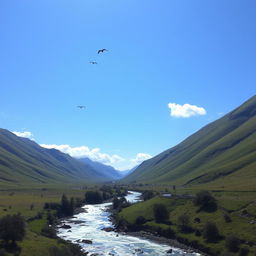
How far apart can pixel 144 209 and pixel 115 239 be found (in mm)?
39229

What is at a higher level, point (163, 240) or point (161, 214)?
point (161, 214)

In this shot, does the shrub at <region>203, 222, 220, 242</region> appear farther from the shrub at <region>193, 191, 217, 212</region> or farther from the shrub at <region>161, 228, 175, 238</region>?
the shrub at <region>193, 191, 217, 212</region>

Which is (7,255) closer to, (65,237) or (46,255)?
(46,255)

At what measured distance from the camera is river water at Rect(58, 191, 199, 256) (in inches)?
3969

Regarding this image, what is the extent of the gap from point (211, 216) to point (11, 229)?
7127cm

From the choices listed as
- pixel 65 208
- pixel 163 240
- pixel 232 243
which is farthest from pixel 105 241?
pixel 65 208

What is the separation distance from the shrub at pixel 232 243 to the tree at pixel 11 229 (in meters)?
57.5

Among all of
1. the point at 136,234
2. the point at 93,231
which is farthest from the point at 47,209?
the point at 136,234

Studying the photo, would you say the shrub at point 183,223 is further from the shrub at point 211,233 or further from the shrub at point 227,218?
the shrub at point 227,218

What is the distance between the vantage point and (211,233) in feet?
347

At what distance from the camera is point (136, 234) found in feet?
422

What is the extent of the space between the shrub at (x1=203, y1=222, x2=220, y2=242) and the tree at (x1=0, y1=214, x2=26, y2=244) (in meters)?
56.2

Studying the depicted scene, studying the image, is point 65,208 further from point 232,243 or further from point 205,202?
point 232,243

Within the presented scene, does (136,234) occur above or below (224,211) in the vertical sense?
below
